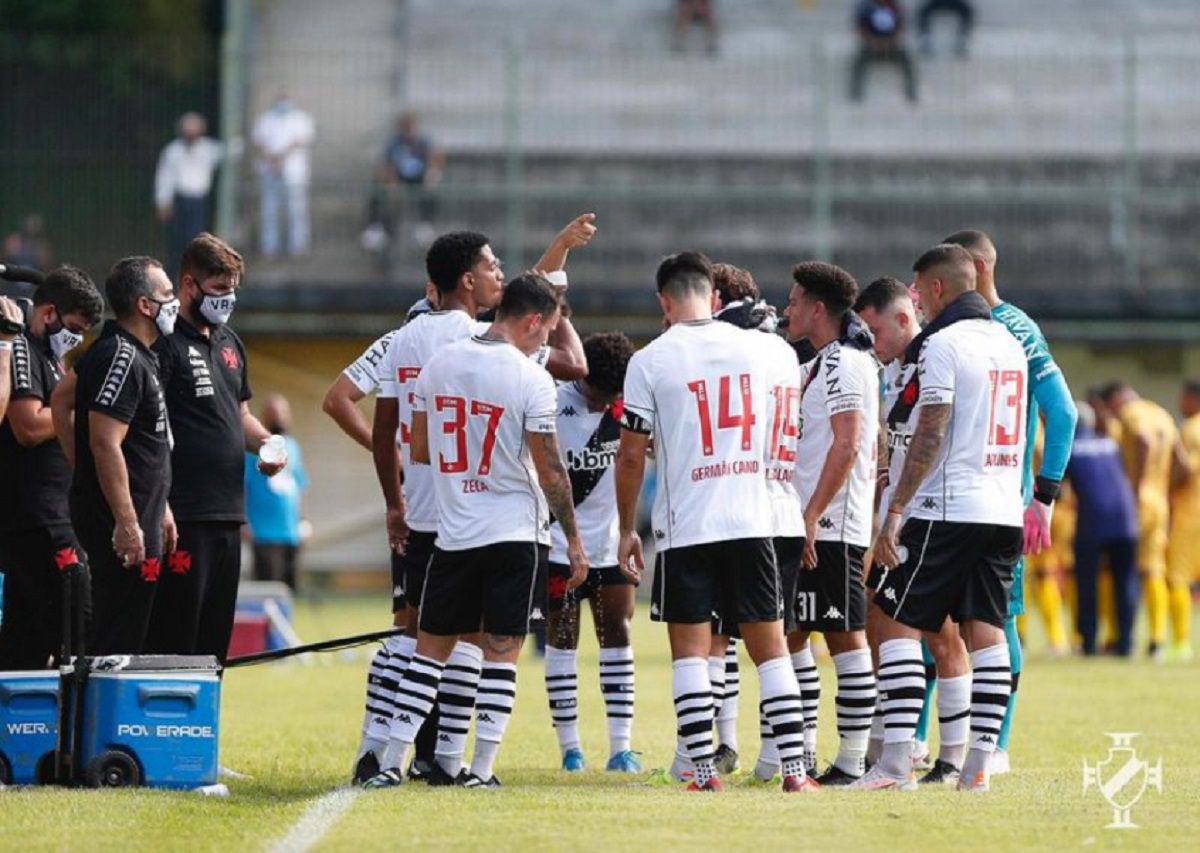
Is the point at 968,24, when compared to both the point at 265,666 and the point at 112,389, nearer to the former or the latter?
the point at 265,666

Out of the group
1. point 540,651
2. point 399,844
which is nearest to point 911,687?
point 399,844

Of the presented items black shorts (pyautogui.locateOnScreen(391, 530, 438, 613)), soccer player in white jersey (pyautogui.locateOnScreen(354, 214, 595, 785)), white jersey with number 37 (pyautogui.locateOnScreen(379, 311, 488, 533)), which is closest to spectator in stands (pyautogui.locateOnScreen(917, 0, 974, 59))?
soccer player in white jersey (pyautogui.locateOnScreen(354, 214, 595, 785))

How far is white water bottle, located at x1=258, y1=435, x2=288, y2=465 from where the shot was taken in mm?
11297

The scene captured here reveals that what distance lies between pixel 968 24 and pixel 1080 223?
249 inches

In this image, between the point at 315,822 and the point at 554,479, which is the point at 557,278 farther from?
the point at 315,822

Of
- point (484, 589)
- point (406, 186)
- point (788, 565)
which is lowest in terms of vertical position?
point (484, 589)

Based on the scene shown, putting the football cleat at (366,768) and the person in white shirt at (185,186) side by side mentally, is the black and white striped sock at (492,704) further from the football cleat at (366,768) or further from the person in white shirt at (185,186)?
the person in white shirt at (185,186)

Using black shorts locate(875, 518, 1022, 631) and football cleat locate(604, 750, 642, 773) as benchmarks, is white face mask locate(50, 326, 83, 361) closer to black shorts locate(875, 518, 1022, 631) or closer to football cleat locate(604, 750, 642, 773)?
football cleat locate(604, 750, 642, 773)

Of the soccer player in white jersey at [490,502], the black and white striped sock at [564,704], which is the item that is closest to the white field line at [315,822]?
the soccer player in white jersey at [490,502]

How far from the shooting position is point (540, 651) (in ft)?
70.9

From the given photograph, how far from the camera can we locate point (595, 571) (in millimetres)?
12477

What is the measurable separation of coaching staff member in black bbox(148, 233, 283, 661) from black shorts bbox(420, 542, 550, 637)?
1192 mm

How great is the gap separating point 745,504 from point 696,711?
0.94m

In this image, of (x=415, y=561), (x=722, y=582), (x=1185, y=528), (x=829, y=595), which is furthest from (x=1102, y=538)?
(x=722, y=582)
